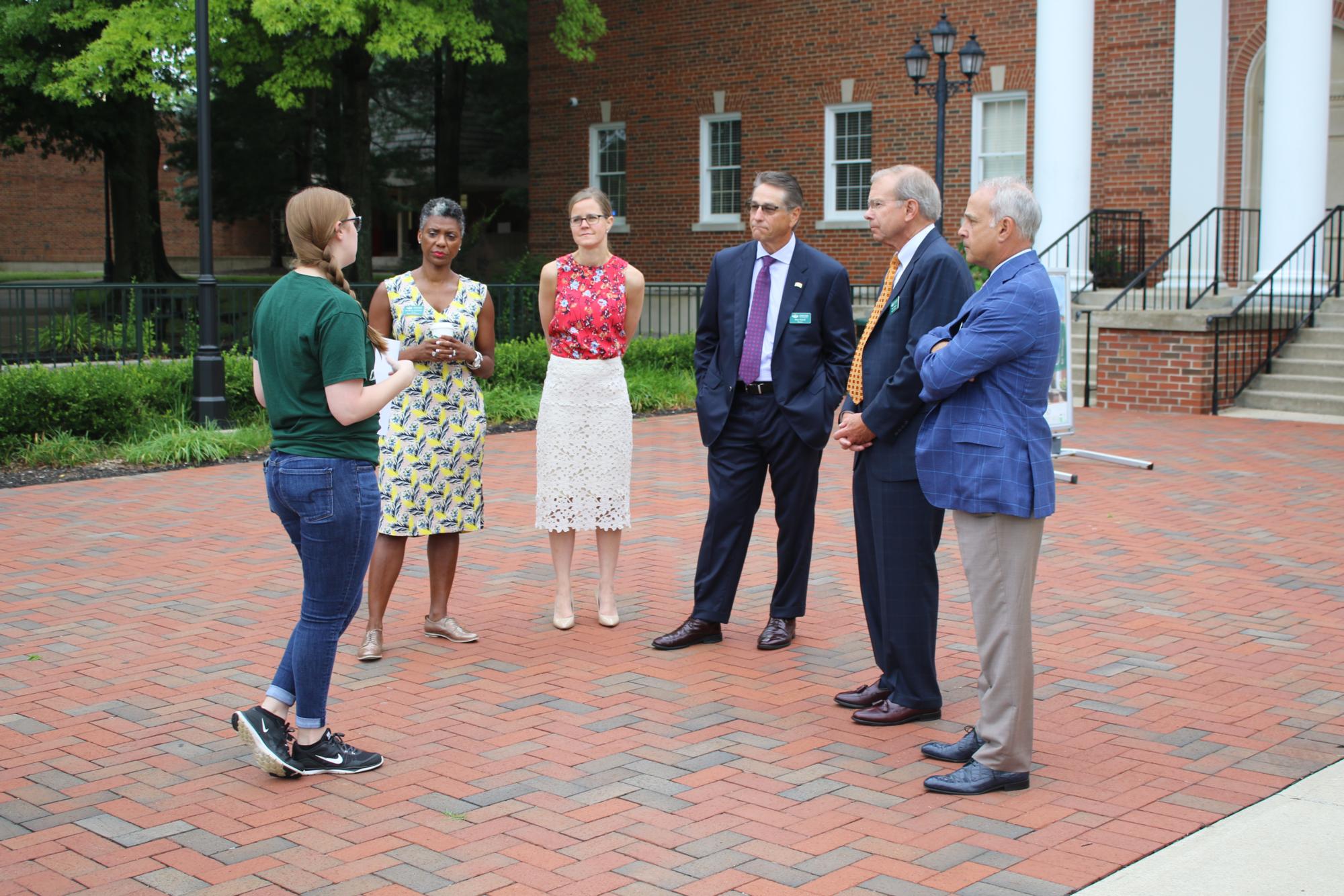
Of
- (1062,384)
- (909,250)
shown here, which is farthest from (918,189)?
(1062,384)

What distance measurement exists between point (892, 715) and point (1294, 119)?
12.9 m

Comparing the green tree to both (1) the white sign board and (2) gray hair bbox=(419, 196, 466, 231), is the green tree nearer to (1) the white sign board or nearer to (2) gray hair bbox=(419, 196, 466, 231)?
(1) the white sign board

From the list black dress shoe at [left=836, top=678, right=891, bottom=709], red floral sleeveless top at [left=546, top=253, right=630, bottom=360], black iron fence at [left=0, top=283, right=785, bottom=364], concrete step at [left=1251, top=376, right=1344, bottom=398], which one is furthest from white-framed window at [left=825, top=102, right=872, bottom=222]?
black dress shoe at [left=836, top=678, right=891, bottom=709]

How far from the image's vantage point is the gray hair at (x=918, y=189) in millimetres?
4902

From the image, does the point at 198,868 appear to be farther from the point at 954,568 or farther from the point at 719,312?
the point at 954,568

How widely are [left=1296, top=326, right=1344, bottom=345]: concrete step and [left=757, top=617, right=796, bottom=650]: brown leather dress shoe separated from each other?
11.6 m

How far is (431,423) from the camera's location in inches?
235

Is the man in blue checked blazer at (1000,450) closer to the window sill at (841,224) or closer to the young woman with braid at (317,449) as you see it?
the young woman with braid at (317,449)

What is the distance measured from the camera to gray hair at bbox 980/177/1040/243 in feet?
13.9

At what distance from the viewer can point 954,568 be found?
7602 millimetres

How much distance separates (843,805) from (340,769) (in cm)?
164

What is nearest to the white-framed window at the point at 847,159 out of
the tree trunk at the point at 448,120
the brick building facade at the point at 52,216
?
the tree trunk at the point at 448,120

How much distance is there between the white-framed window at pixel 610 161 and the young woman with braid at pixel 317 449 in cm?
2317

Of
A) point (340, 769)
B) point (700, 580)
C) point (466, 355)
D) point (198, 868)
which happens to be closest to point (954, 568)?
point (700, 580)
